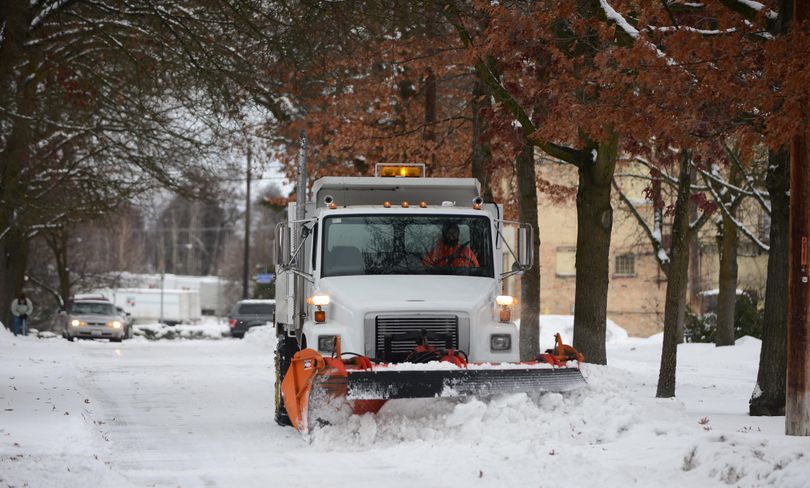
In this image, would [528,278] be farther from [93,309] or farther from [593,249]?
[93,309]

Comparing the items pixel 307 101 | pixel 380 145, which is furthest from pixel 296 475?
pixel 380 145

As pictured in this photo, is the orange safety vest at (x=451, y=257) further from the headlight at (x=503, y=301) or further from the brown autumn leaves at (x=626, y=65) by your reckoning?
the brown autumn leaves at (x=626, y=65)

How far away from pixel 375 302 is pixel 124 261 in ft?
318

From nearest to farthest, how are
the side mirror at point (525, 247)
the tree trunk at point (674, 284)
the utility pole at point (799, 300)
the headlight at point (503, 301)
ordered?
the utility pole at point (799, 300) < the side mirror at point (525, 247) < the headlight at point (503, 301) < the tree trunk at point (674, 284)

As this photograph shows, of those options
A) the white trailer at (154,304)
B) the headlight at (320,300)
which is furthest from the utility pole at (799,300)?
the white trailer at (154,304)

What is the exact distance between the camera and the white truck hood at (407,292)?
41.8 feet

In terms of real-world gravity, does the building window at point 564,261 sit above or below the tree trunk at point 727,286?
above

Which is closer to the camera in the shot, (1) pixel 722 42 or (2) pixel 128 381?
(1) pixel 722 42

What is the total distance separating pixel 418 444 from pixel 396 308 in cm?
193

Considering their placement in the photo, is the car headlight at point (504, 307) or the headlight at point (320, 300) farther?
the car headlight at point (504, 307)

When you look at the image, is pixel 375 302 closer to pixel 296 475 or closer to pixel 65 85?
pixel 296 475

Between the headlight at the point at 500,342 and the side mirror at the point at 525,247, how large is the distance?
0.76 meters

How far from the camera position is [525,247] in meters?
13.2

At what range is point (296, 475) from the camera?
9.91 m
